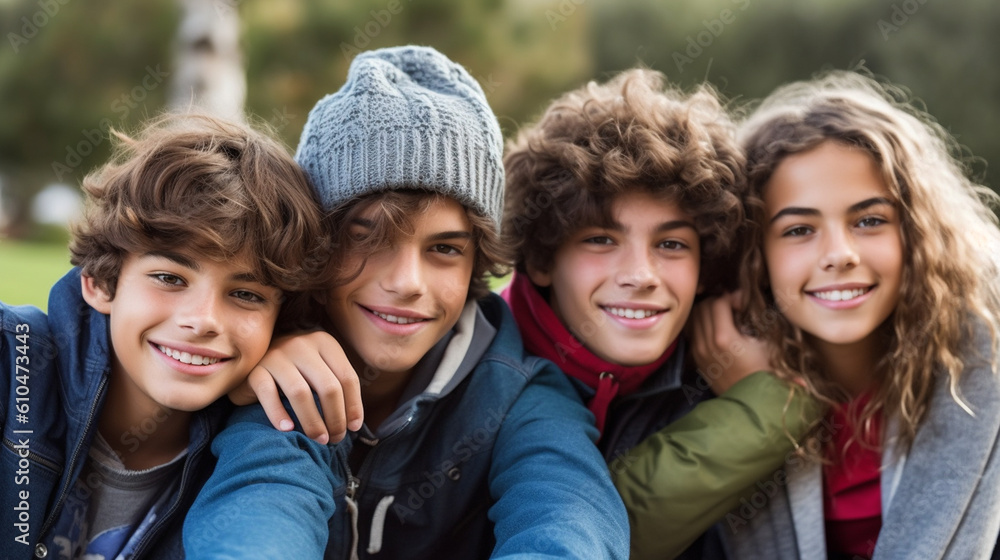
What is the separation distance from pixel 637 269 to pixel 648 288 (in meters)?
0.06

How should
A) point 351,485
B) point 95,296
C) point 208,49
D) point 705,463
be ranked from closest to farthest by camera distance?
point 95,296 → point 351,485 → point 705,463 → point 208,49

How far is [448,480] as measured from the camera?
2.26 metres

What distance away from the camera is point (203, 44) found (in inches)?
309

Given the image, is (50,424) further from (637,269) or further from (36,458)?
(637,269)

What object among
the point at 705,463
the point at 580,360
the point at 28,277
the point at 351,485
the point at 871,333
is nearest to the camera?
the point at 351,485

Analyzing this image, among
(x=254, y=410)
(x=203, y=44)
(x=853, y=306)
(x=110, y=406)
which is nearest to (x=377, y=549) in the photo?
(x=254, y=410)

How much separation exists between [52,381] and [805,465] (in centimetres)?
194

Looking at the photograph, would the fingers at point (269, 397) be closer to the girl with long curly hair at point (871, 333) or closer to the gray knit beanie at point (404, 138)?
the gray knit beanie at point (404, 138)

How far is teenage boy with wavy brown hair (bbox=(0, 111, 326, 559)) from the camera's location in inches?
75.4

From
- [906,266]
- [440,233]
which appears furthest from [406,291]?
[906,266]

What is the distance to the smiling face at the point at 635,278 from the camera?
238 centimetres

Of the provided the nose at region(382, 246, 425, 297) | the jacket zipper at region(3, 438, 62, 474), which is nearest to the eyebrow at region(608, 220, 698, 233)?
the nose at region(382, 246, 425, 297)

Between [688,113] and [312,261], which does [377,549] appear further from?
[688,113]

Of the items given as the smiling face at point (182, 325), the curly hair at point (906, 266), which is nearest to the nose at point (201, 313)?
the smiling face at point (182, 325)
